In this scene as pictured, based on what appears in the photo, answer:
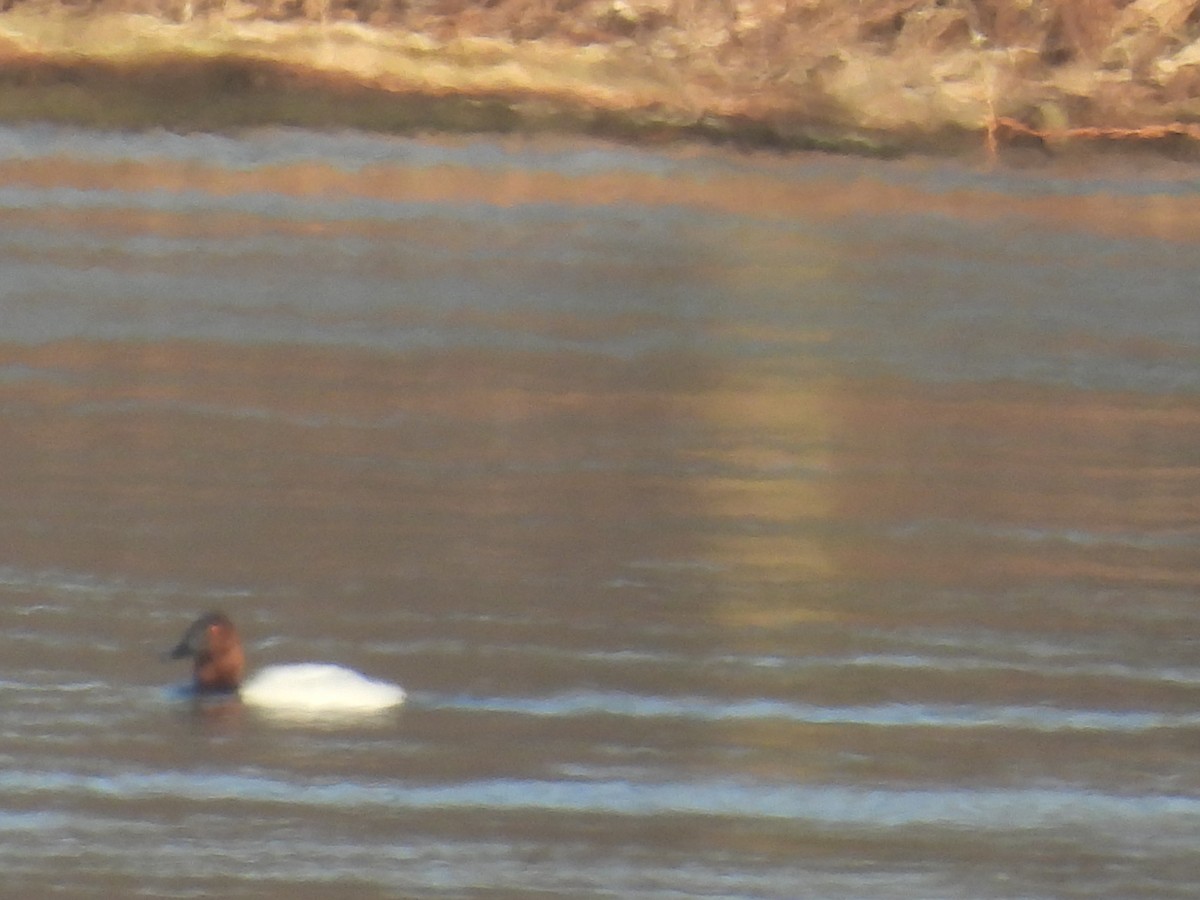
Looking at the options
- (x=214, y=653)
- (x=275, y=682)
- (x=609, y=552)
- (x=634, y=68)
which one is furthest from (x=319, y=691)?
(x=634, y=68)

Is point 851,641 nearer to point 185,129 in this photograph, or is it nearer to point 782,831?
point 782,831

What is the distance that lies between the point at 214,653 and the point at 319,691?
298 millimetres

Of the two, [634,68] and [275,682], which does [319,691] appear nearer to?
[275,682]

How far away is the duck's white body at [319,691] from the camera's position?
8.34 metres

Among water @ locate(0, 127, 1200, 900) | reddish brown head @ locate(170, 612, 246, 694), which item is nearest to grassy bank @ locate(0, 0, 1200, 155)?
water @ locate(0, 127, 1200, 900)

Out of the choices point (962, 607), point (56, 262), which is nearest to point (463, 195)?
point (56, 262)

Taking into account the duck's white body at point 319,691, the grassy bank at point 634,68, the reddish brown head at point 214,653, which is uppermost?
the grassy bank at point 634,68

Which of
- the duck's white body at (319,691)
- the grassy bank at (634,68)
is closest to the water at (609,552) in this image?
the duck's white body at (319,691)

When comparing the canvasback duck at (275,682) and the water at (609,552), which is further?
the canvasback duck at (275,682)

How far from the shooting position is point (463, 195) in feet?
72.2

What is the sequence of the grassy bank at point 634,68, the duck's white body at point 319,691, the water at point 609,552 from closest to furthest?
the water at point 609,552 < the duck's white body at point 319,691 < the grassy bank at point 634,68

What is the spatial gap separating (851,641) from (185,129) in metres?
15.0

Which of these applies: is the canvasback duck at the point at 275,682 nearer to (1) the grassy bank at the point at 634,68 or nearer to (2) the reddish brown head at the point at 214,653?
(2) the reddish brown head at the point at 214,653

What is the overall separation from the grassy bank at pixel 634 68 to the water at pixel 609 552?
3305 millimetres
